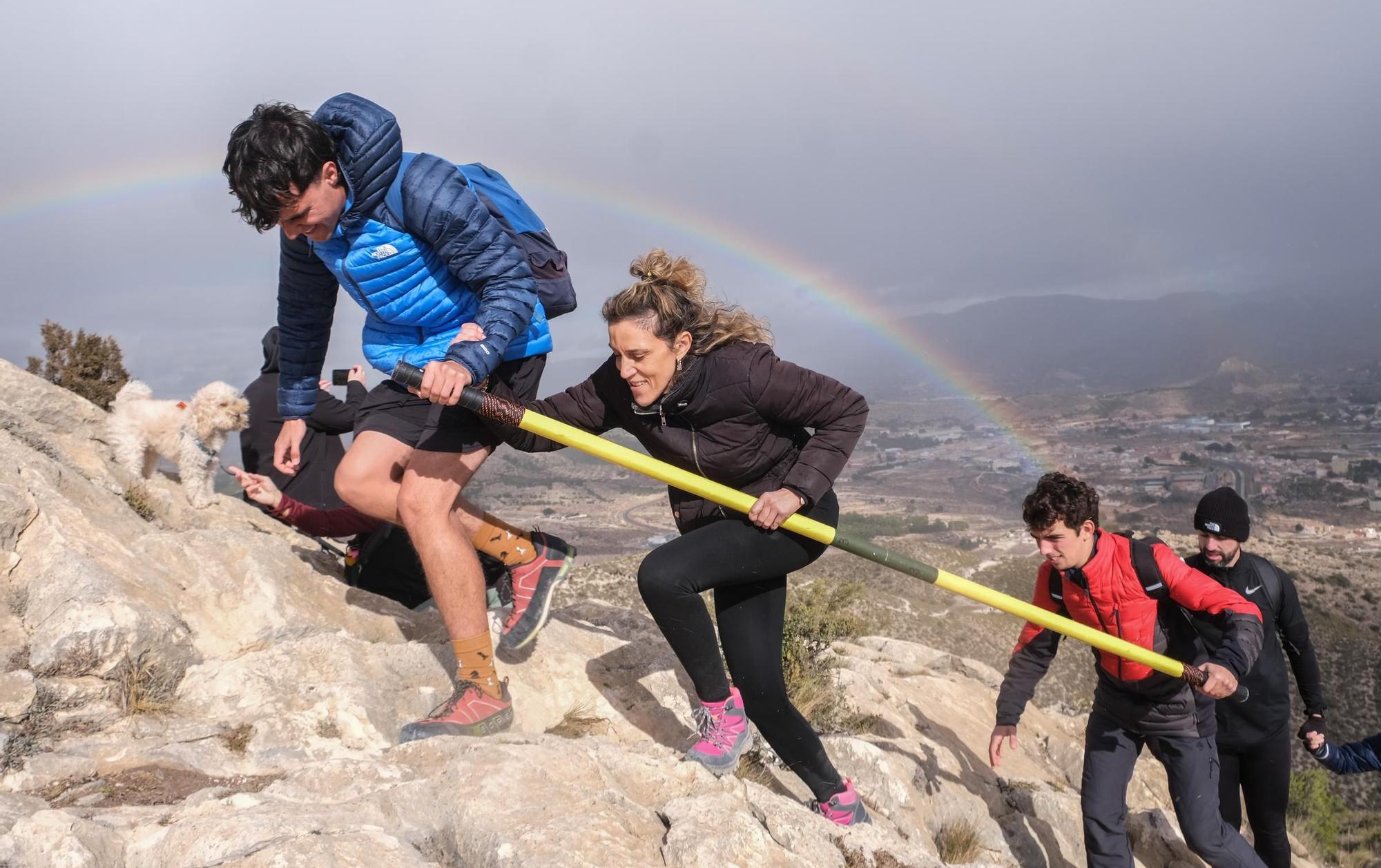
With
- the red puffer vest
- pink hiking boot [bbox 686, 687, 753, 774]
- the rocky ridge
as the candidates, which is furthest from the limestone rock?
the red puffer vest

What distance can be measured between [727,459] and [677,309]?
0.73 m

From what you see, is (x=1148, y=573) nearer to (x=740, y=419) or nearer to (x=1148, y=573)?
(x=1148, y=573)

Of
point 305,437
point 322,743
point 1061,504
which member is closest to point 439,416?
point 322,743

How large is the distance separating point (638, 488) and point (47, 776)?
9394cm

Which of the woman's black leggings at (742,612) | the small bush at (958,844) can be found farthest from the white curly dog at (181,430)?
the small bush at (958,844)

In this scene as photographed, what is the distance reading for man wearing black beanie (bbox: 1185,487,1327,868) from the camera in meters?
5.21

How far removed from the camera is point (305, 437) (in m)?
7.82

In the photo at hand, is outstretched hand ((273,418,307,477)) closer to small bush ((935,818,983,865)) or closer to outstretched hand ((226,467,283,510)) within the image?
outstretched hand ((226,467,283,510))

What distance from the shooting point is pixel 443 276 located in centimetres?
390

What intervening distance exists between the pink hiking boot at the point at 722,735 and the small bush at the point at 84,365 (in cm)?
1175

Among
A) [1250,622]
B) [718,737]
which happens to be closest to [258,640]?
[718,737]

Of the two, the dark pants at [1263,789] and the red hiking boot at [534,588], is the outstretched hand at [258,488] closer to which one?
the red hiking boot at [534,588]

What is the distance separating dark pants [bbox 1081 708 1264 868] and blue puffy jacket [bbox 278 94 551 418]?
13.0 ft

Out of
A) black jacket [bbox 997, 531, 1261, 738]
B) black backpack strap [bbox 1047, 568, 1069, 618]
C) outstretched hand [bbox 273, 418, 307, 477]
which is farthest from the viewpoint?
outstretched hand [bbox 273, 418, 307, 477]
